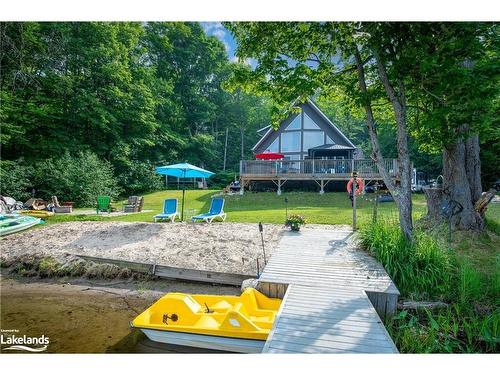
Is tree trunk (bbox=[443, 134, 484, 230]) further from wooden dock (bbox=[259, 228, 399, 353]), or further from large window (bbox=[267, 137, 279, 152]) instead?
large window (bbox=[267, 137, 279, 152])

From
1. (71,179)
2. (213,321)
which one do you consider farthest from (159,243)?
(71,179)

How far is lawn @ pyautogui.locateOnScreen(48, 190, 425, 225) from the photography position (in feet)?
29.8

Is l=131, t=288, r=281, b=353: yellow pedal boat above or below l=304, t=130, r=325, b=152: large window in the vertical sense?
below

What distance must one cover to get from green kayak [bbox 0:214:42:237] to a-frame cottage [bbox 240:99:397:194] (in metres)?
9.28

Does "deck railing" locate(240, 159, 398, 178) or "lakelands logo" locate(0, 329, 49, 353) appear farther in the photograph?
"deck railing" locate(240, 159, 398, 178)

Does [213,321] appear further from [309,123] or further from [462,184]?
[309,123]

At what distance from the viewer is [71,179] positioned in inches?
526

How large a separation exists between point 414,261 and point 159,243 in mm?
5453

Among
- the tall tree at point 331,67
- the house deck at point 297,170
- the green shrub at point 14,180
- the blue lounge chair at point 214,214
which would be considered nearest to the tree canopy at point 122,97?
the green shrub at point 14,180

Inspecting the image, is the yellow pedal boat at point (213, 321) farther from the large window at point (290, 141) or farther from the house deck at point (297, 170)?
the large window at point (290, 141)

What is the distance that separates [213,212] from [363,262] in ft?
18.3

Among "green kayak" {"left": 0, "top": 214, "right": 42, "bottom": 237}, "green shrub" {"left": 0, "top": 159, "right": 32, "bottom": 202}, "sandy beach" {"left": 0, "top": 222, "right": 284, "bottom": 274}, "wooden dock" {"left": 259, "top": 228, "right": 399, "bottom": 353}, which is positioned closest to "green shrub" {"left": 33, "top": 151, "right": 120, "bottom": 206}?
"green shrub" {"left": 0, "top": 159, "right": 32, "bottom": 202}

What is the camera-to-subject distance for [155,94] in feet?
72.6
